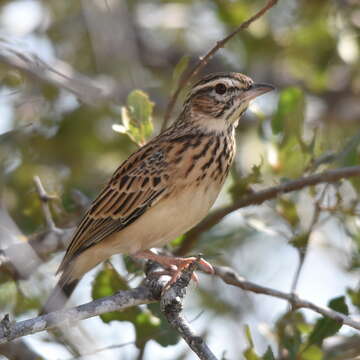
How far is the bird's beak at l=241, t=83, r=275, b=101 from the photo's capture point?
688cm

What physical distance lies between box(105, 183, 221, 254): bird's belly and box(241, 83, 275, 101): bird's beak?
0.86 meters

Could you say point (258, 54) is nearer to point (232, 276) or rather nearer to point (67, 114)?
point (67, 114)

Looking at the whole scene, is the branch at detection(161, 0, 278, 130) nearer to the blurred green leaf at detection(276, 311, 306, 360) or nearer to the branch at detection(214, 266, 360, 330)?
the branch at detection(214, 266, 360, 330)

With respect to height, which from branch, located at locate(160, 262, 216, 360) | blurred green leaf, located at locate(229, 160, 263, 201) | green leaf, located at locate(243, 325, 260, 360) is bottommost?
green leaf, located at locate(243, 325, 260, 360)

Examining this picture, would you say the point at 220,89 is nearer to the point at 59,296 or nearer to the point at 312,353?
the point at 59,296

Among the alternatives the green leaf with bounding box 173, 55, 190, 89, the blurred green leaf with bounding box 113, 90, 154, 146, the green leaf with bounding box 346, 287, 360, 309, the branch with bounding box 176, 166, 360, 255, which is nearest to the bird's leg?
the branch with bounding box 176, 166, 360, 255

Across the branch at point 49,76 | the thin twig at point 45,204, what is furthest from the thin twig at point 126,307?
the branch at point 49,76

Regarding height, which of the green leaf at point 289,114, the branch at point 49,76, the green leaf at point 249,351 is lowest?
the green leaf at point 249,351

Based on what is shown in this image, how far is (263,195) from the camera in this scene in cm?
682

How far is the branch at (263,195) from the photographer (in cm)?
650

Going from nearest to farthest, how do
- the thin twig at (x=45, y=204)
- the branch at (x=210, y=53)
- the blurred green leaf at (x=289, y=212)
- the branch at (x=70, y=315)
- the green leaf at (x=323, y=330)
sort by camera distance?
the branch at (x=70, y=315) < the branch at (x=210, y=53) < the green leaf at (x=323, y=330) < the thin twig at (x=45, y=204) < the blurred green leaf at (x=289, y=212)

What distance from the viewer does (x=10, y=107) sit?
7738 millimetres

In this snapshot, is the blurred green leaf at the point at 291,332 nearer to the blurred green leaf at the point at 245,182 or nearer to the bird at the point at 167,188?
the bird at the point at 167,188

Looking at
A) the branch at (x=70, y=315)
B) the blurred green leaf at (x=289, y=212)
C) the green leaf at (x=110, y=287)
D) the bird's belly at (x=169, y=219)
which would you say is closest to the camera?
the branch at (x=70, y=315)
